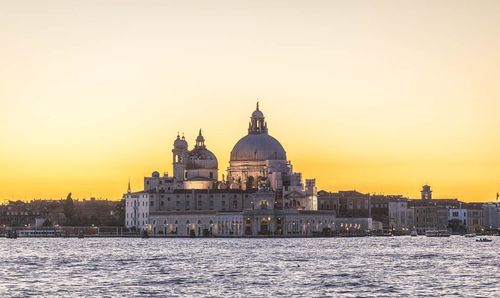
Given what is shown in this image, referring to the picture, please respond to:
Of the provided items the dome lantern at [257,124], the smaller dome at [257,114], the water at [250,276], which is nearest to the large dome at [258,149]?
the dome lantern at [257,124]

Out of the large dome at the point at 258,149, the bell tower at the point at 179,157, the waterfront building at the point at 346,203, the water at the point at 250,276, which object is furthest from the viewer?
the waterfront building at the point at 346,203

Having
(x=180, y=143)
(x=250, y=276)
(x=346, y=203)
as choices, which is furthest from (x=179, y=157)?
(x=250, y=276)

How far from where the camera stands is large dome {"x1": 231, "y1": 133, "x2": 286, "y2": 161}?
16125 cm

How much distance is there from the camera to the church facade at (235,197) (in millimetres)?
154000

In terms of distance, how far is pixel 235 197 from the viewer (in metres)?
159

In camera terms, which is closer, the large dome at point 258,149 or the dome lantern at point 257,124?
the large dome at point 258,149

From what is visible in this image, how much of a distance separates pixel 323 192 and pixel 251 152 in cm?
2114

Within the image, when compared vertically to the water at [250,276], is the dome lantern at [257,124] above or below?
above

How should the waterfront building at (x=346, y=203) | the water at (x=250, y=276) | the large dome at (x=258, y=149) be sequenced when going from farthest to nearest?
1. the waterfront building at (x=346, y=203)
2. the large dome at (x=258, y=149)
3. the water at (x=250, y=276)

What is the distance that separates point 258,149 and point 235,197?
23.4ft

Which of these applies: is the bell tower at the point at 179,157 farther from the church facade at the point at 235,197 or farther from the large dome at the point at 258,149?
the large dome at the point at 258,149

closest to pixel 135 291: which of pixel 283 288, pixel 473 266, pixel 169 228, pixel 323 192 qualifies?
pixel 283 288

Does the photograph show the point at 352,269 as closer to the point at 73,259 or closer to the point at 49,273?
the point at 49,273

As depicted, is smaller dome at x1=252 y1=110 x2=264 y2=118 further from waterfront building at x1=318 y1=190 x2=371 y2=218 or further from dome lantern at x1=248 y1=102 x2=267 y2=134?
waterfront building at x1=318 y1=190 x2=371 y2=218
